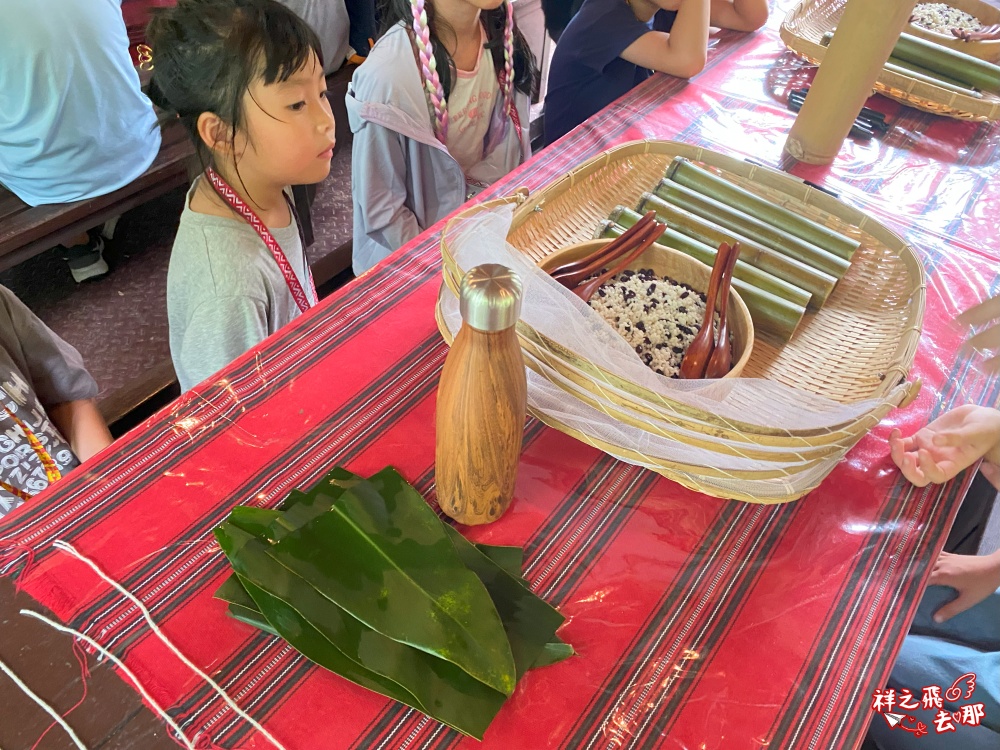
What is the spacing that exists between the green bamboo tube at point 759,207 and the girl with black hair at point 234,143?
0.57m

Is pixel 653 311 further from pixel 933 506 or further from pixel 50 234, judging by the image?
pixel 50 234

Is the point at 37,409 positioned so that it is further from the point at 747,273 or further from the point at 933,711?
the point at 933,711

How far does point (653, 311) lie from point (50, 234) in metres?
1.47

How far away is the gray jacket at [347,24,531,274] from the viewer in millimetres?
1300

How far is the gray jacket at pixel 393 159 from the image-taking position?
1300 mm

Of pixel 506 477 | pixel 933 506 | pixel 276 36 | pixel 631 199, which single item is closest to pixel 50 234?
pixel 276 36

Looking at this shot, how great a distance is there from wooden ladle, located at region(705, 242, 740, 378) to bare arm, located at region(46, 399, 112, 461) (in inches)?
36.5

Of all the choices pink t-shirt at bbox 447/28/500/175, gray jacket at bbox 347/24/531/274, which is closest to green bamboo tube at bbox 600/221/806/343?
gray jacket at bbox 347/24/531/274

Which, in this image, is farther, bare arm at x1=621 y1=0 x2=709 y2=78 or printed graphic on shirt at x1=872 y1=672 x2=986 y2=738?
bare arm at x1=621 y1=0 x2=709 y2=78

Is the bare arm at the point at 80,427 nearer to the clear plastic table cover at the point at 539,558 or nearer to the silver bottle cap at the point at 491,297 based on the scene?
the clear plastic table cover at the point at 539,558

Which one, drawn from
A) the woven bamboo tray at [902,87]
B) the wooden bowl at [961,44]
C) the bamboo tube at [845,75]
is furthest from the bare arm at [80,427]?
the wooden bowl at [961,44]

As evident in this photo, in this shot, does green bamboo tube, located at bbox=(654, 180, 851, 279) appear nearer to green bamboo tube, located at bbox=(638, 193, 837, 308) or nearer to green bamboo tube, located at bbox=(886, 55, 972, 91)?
green bamboo tube, located at bbox=(638, 193, 837, 308)

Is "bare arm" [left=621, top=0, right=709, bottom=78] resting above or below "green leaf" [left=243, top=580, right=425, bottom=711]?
above

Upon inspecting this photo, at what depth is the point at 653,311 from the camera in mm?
767
